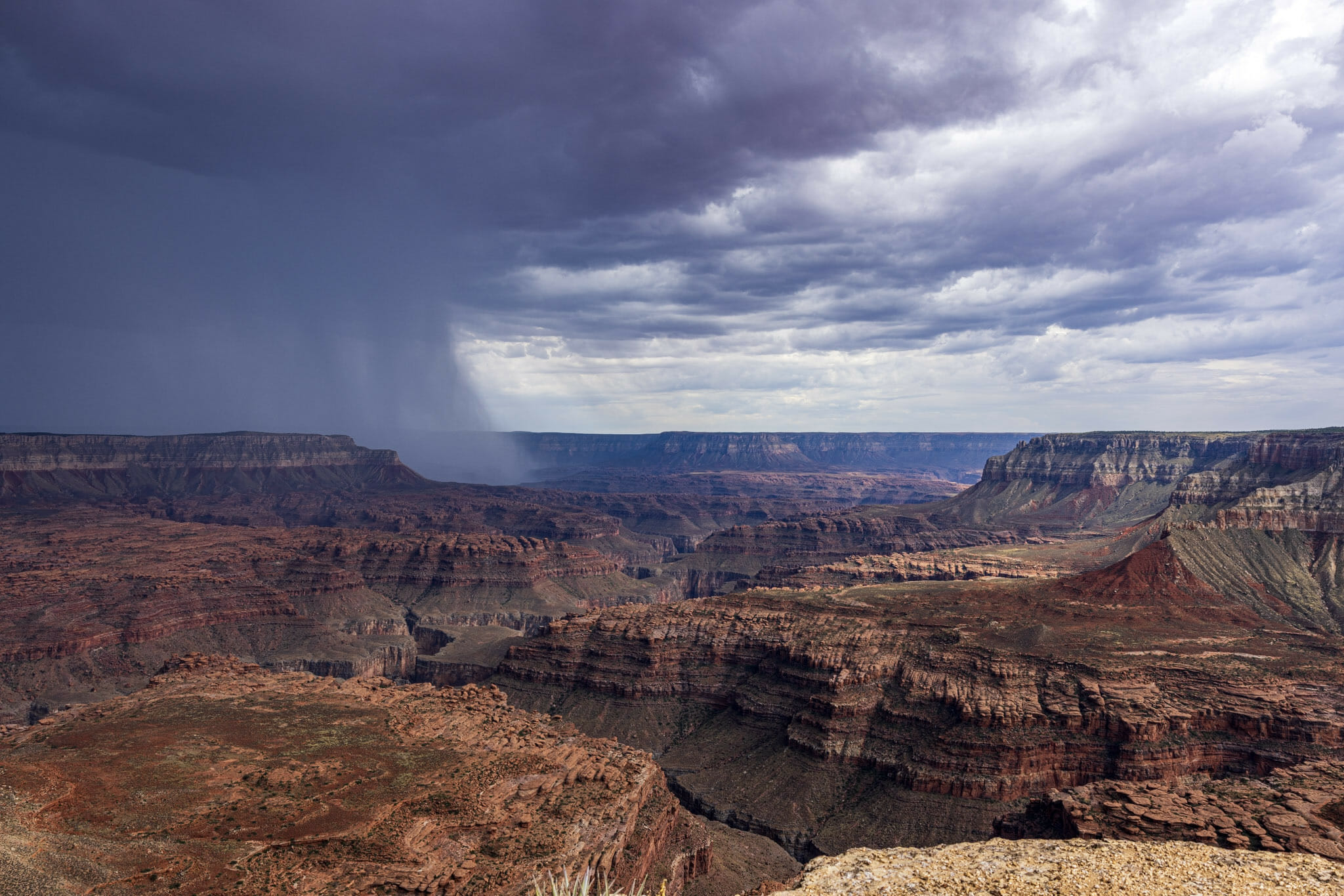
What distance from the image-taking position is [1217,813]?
4600cm

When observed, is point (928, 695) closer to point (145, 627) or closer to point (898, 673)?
point (898, 673)

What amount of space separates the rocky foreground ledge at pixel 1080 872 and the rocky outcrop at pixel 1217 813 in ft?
35.9

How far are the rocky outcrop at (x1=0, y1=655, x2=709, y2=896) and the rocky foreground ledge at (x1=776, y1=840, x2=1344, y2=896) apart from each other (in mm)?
19014

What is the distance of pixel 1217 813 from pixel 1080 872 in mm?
24865

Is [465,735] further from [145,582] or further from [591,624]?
[145,582]

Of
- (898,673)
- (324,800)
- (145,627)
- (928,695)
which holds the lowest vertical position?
(145,627)

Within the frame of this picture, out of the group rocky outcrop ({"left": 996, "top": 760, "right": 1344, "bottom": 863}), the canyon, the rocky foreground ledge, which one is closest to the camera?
the rocky foreground ledge

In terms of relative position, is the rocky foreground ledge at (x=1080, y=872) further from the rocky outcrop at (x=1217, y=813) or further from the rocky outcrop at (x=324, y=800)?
the rocky outcrop at (x=324, y=800)

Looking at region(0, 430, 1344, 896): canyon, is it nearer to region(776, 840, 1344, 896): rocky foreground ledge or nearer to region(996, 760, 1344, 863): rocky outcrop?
region(996, 760, 1344, 863): rocky outcrop

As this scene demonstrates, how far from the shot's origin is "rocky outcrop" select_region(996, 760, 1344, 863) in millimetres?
41562

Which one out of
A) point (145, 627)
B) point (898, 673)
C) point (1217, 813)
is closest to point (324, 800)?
point (1217, 813)

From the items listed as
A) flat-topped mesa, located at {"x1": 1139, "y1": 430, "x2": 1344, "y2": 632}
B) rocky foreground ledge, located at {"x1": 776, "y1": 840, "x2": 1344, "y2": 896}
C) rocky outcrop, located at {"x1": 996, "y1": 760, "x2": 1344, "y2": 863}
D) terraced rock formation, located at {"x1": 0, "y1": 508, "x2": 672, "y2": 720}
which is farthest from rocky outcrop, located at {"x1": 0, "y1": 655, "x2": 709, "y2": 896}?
flat-topped mesa, located at {"x1": 1139, "y1": 430, "x2": 1344, "y2": 632}

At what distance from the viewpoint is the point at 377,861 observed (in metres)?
46.7

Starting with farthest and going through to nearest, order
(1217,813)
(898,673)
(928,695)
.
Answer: (898,673)
(928,695)
(1217,813)
